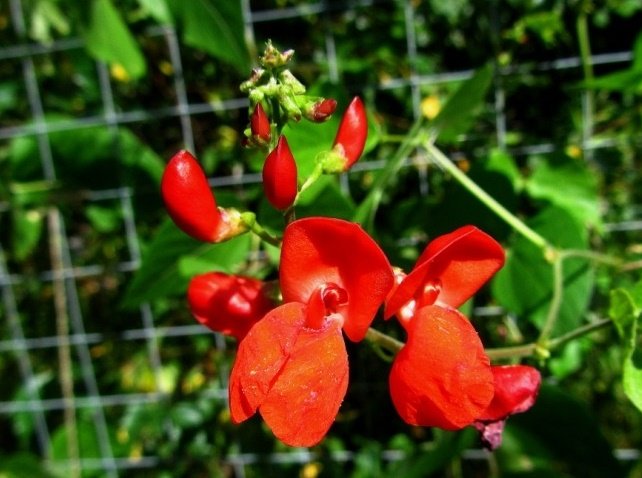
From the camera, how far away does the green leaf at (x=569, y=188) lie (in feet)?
4.50

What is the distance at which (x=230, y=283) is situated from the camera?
81 centimetres

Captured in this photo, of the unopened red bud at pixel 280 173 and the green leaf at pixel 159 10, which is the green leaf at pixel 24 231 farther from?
the unopened red bud at pixel 280 173

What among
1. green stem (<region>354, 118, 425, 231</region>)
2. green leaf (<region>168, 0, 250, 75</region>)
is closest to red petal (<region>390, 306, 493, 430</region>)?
green stem (<region>354, 118, 425, 231</region>)

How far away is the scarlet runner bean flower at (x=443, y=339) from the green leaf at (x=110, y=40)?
101cm

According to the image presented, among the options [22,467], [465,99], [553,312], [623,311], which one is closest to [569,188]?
[465,99]

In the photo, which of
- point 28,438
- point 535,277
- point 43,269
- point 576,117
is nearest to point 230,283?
point 535,277

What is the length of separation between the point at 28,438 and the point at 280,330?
1621mm

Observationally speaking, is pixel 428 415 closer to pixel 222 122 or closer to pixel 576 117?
pixel 576 117

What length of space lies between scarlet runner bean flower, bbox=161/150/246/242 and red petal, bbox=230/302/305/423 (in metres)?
0.11

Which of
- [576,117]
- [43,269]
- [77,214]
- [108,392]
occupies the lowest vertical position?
[108,392]

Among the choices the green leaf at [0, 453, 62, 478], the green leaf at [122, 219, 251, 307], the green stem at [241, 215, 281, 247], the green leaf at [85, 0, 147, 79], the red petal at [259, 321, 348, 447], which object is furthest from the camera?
the green leaf at [0, 453, 62, 478]

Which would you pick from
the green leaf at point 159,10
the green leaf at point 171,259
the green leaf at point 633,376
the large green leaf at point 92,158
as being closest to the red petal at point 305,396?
the green leaf at point 633,376

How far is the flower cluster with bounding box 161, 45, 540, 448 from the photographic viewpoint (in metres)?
0.65

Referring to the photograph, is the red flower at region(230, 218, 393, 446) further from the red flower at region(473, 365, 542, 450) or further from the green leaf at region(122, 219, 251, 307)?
the green leaf at region(122, 219, 251, 307)
